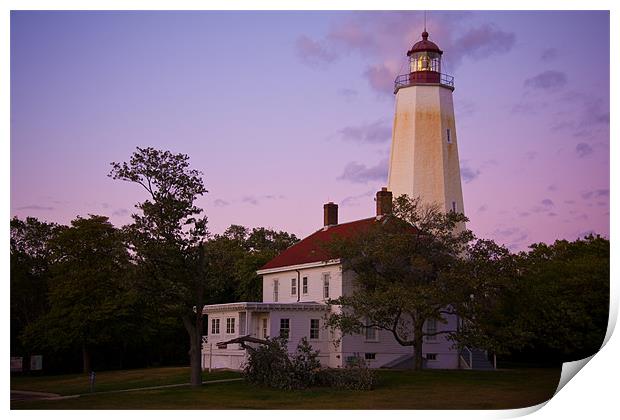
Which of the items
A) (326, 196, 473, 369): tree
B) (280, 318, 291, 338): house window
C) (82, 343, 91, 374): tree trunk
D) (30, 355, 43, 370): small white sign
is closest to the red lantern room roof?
(326, 196, 473, 369): tree

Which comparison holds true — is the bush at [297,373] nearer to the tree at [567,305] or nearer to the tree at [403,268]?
the tree at [403,268]

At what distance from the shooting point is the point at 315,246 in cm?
3778

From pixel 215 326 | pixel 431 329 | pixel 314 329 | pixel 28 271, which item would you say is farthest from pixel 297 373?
pixel 28 271

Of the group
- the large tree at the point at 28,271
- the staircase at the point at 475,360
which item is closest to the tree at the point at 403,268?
the staircase at the point at 475,360

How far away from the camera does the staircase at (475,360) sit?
36188 mm

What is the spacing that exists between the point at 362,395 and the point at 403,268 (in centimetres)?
638

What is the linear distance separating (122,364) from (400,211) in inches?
650

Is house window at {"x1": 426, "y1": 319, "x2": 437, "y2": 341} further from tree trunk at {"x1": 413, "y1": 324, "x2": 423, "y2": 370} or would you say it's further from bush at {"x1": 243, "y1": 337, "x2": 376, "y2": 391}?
bush at {"x1": 243, "y1": 337, "x2": 376, "y2": 391}

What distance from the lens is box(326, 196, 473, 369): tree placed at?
98.8 feet

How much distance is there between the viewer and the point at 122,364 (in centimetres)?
4225

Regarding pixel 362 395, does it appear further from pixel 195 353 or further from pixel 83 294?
pixel 83 294

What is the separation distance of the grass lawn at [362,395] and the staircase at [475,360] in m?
4.66
